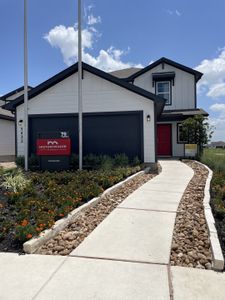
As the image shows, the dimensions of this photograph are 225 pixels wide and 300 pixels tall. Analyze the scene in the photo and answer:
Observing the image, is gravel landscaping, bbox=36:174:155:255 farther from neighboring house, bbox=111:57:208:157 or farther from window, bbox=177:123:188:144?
neighboring house, bbox=111:57:208:157

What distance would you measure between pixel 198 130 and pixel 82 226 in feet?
42.0

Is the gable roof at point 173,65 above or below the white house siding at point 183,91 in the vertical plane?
above

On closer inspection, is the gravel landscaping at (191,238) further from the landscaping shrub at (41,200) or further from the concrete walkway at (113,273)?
the landscaping shrub at (41,200)

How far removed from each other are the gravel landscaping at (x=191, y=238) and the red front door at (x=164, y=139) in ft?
38.5

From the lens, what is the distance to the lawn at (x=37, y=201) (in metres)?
3.84

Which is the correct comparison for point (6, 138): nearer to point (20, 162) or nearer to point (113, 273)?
point (20, 162)

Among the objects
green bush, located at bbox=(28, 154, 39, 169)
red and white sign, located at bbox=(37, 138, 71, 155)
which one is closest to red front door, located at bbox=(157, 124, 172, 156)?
red and white sign, located at bbox=(37, 138, 71, 155)

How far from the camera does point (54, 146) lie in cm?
1012

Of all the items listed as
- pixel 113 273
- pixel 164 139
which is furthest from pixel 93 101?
pixel 113 273

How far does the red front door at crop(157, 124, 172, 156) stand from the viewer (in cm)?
1744

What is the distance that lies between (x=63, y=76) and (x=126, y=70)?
1151 cm

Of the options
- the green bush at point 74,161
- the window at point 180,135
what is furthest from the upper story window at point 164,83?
the green bush at point 74,161

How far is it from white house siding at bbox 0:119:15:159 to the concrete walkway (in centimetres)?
1596

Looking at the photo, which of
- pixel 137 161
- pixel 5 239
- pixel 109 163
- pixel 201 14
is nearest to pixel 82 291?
pixel 5 239
